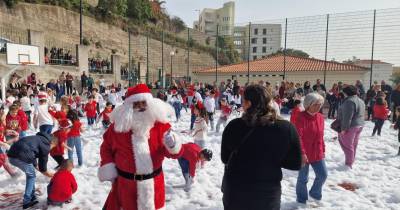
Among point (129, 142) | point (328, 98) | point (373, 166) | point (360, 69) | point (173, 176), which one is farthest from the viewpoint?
point (360, 69)

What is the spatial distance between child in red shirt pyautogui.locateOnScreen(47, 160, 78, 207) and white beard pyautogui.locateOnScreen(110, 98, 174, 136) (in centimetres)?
230

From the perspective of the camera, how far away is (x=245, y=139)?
2557 millimetres

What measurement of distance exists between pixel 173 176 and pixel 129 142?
11.4 feet

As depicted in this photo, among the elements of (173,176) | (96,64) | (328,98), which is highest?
(96,64)

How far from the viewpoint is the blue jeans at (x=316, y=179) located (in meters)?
4.89

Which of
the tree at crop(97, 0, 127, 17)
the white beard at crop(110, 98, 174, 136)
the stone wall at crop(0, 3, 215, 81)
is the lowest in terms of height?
the white beard at crop(110, 98, 174, 136)

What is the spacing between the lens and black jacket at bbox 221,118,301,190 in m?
2.54

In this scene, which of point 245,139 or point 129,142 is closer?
point 245,139

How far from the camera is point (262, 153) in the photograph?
255cm

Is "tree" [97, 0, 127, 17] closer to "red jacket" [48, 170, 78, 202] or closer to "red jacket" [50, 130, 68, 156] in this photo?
"red jacket" [50, 130, 68, 156]

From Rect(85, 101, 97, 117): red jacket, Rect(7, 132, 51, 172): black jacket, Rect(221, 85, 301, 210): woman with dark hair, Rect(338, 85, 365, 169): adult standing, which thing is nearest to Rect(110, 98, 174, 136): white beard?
Rect(221, 85, 301, 210): woman with dark hair

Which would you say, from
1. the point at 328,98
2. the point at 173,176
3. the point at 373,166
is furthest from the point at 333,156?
the point at 328,98

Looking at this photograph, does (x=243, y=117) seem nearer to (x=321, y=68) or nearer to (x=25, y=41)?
(x=25, y=41)

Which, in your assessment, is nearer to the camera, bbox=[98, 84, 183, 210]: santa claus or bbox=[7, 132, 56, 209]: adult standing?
bbox=[98, 84, 183, 210]: santa claus
